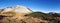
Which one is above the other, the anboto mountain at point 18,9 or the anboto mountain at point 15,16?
the anboto mountain at point 18,9

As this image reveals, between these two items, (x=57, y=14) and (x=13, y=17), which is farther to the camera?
(x=57, y=14)

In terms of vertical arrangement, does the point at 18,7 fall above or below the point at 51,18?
above

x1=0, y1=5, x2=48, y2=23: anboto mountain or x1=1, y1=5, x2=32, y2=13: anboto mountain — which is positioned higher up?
x1=1, y1=5, x2=32, y2=13: anboto mountain

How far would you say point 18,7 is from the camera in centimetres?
411

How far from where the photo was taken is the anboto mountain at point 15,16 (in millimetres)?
3948

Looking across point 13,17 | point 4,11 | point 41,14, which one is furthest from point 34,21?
point 4,11

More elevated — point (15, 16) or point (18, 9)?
point (18, 9)

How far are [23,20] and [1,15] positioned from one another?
2.24 ft

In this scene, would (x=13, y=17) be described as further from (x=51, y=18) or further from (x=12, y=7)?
(x=51, y=18)

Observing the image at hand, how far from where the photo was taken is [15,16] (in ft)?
13.0

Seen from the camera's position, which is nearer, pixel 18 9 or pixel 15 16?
pixel 15 16

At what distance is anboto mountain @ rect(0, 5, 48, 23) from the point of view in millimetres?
3948

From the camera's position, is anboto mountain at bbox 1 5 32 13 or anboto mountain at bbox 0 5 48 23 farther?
anboto mountain at bbox 1 5 32 13

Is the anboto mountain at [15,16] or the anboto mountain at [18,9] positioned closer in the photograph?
the anboto mountain at [15,16]
